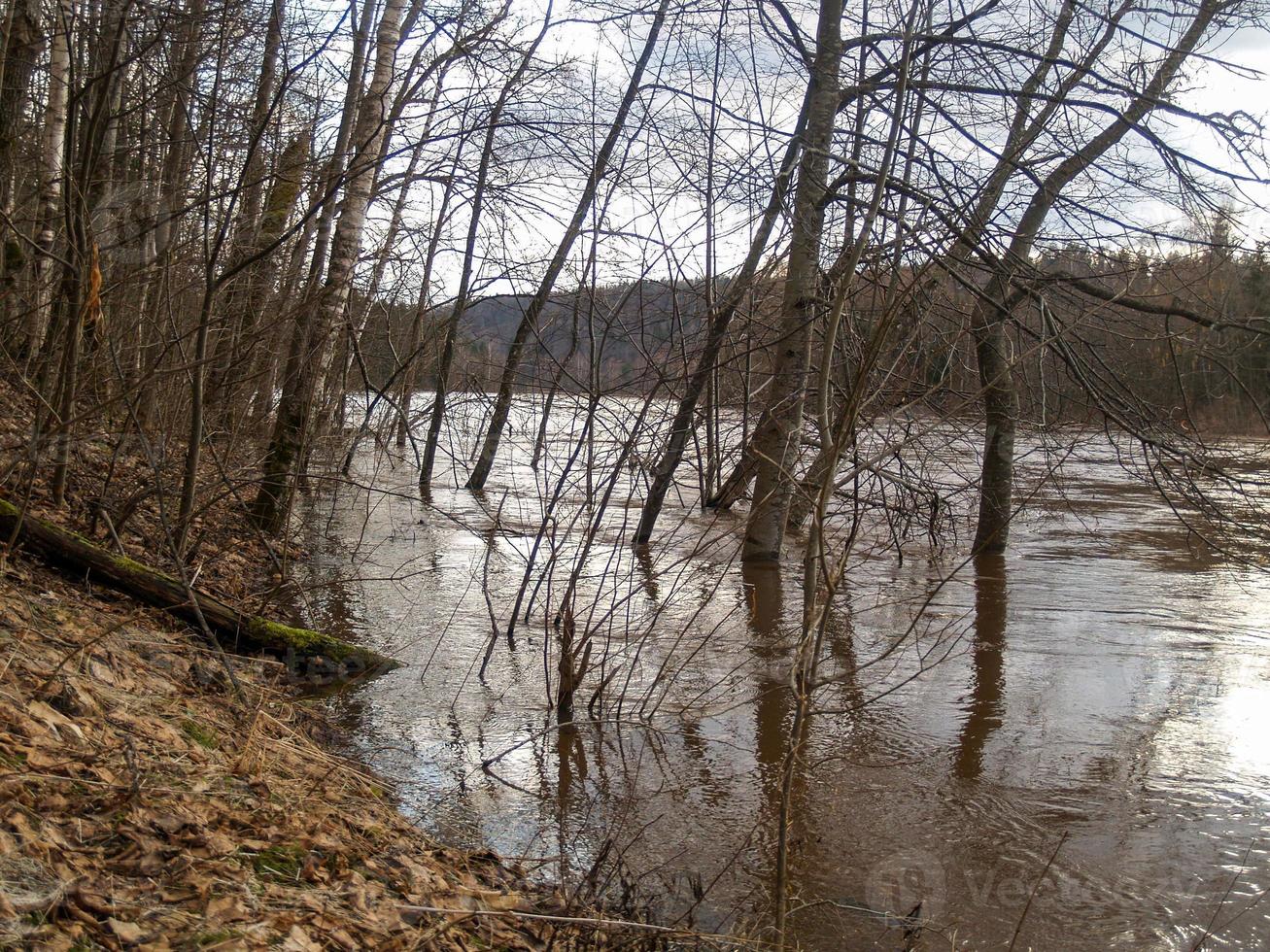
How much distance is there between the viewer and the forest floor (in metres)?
2.64

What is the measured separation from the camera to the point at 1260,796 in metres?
5.27

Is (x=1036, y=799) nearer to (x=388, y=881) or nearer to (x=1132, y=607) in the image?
(x=388, y=881)

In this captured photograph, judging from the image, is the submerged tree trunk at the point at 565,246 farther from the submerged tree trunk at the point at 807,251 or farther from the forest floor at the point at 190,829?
the forest floor at the point at 190,829

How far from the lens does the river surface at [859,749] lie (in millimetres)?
4156

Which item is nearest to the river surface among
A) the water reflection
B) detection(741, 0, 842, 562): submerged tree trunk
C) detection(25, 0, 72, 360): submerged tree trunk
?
the water reflection

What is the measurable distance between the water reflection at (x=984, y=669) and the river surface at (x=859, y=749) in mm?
31

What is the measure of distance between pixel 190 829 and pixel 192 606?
2.55 metres

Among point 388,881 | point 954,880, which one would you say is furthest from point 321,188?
point 954,880

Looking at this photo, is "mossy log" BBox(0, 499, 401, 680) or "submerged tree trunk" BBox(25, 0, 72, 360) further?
"submerged tree trunk" BBox(25, 0, 72, 360)

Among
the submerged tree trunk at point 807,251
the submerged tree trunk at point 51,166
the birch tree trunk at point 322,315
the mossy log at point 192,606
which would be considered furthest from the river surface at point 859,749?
the submerged tree trunk at point 51,166

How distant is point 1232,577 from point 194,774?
10.8 meters

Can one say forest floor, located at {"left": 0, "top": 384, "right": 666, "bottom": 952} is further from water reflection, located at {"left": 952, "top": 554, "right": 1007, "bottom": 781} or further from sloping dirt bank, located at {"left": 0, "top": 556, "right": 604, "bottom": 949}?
water reflection, located at {"left": 952, "top": 554, "right": 1007, "bottom": 781}

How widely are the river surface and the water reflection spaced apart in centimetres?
3

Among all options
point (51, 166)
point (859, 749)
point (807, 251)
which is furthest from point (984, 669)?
point (51, 166)
